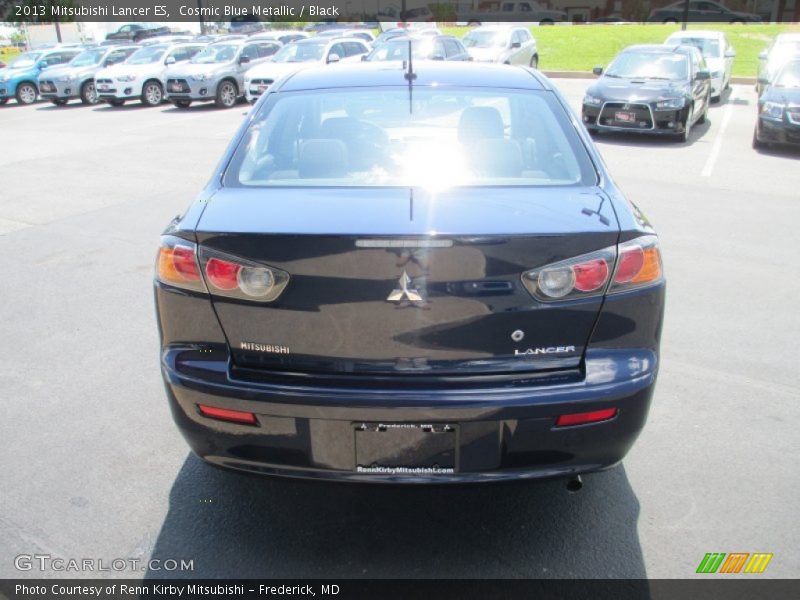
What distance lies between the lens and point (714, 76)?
16547 millimetres

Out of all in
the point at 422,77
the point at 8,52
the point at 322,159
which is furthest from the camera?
the point at 8,52

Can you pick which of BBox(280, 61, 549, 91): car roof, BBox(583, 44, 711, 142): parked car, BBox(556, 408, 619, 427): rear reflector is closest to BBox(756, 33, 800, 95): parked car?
BBox(583, 44, 711, 142): parked car

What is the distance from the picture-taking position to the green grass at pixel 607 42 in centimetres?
2531

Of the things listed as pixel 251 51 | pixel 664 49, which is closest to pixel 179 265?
pixel 664 49

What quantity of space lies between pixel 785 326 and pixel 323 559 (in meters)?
3.68

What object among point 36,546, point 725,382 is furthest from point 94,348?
point 725,382

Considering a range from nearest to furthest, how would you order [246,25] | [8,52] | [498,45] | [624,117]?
[624,117], [498,45], [8,52], [246,25]

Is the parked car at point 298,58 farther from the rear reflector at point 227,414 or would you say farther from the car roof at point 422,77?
the rear reflector at point 227,414

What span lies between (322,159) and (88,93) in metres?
20.9

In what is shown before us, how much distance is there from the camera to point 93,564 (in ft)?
9.25

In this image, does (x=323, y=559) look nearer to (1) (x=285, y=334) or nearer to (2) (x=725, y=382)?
(1) (x=285, y=334)

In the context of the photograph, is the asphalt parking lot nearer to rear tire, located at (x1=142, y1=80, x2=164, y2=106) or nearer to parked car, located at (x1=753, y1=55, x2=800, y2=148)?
parked car, located at (x1=753, y1=55, x2=800, y2=148)

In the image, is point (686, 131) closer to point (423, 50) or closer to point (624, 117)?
point (624, 117)

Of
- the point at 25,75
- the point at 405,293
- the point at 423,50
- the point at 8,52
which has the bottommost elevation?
the point at 8,52
